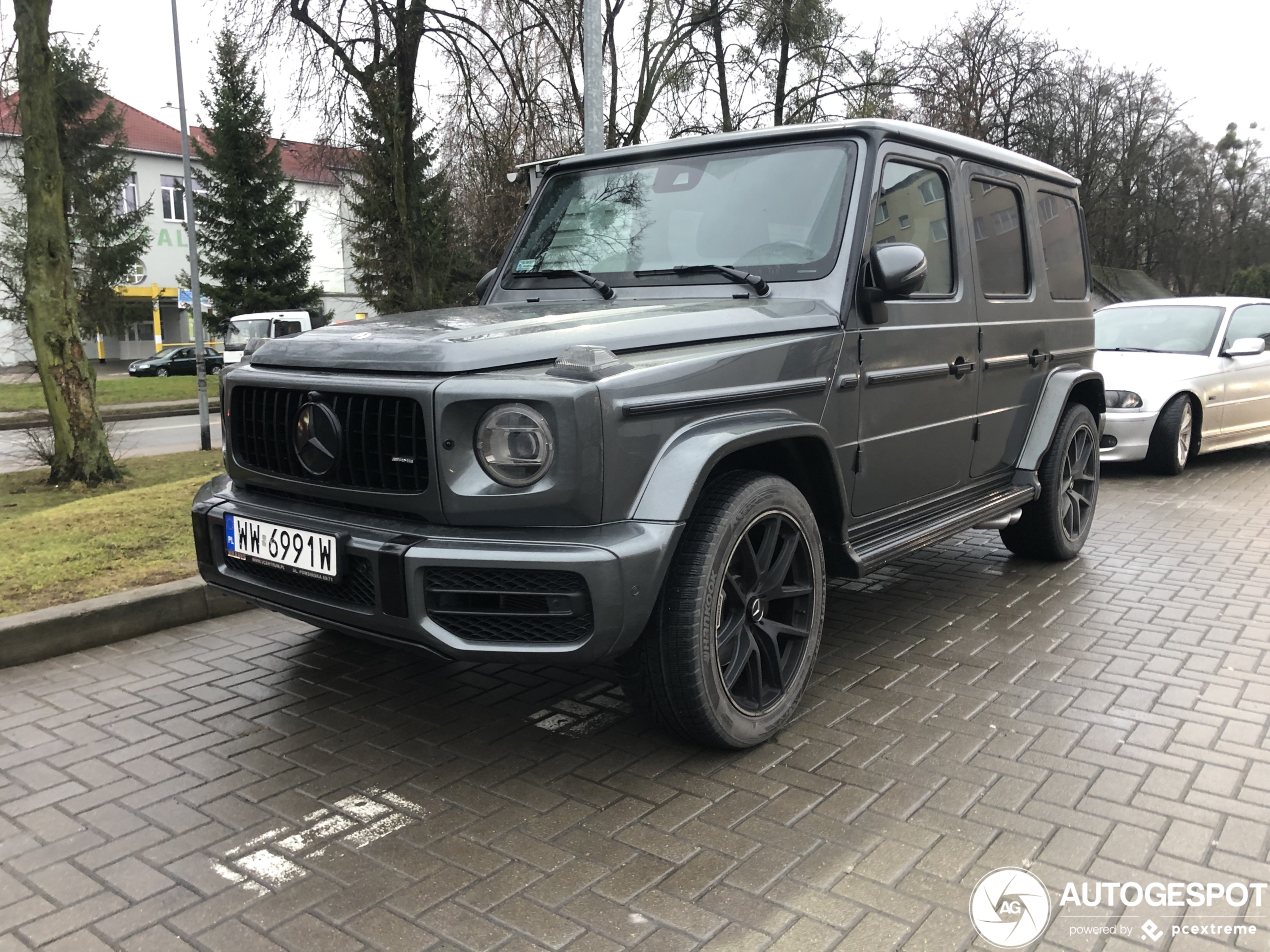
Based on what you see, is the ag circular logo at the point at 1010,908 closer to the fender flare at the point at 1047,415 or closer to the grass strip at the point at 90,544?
the fender flare at the point at 1047,415

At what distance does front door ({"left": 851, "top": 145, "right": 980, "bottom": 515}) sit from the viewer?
3887 mm

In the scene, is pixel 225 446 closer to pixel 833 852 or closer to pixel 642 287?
pixel 642 287

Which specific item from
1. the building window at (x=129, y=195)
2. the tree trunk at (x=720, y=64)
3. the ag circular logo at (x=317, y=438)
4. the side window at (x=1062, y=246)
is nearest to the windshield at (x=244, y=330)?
the building window at (x=129, y=195)

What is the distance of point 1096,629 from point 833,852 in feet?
8.29

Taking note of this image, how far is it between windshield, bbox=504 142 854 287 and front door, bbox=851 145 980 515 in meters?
0.23

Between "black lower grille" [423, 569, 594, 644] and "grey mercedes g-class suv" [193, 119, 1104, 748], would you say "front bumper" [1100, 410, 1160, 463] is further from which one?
"black lower grille" [423, 569, 594, 644]

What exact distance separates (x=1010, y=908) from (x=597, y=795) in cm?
119

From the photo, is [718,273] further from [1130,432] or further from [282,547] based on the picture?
[1130,432]

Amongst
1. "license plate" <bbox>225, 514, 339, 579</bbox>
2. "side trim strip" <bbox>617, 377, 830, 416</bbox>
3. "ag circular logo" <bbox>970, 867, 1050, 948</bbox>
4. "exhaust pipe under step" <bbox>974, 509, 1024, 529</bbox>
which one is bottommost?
"ag circular logo" <bbox>970, 867, 1050, 948</bbox>

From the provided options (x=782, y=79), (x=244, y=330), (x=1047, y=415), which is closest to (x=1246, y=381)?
(x=1047, y=415)

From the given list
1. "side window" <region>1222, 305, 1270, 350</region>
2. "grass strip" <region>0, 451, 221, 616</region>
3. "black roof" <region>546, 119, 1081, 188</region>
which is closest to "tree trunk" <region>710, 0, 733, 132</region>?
"side window" <region>1222, 305, 1270, 350</region>

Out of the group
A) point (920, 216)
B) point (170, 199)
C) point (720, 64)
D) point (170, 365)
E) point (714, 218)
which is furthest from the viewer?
point (170, 199)

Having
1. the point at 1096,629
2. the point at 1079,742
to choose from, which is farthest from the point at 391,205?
the point at 1079,742

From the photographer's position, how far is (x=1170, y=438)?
29.0 feet
